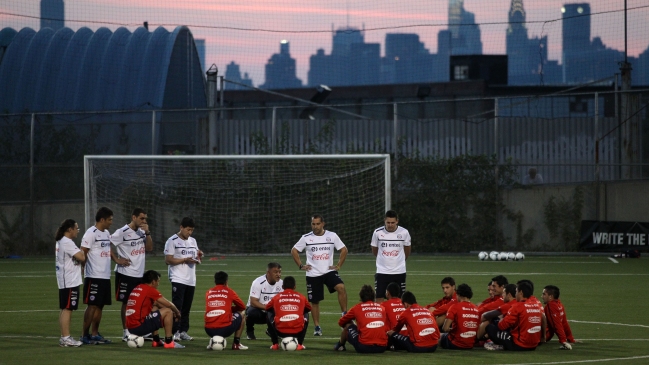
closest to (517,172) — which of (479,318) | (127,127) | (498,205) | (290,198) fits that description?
(498,205)

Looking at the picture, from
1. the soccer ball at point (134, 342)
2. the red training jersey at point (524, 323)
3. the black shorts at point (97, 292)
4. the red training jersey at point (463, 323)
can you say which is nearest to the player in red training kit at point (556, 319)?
the red training jersey at point (524, 323)

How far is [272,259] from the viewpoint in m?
31.6

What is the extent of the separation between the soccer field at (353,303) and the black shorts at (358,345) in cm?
19

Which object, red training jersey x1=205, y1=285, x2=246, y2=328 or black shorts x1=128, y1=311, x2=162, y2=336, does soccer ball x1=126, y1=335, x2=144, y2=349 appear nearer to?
black shorts x1=128, y1=311, x2=162, y2=336

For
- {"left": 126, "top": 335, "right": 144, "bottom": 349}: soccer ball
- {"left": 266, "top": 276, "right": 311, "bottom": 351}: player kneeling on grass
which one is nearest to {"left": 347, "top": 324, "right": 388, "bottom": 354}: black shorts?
{"left": 266, "top": 276, "right": 311, "bottom": 351}: player kneeling on grass

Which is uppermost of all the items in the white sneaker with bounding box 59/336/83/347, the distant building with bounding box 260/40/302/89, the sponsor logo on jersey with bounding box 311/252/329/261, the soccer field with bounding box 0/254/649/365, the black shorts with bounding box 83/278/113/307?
the distant building with bounding box 260/40/302/89

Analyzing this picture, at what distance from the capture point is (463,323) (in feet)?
43.6

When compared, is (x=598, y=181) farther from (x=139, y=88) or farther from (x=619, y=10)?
(x=139, y=88)

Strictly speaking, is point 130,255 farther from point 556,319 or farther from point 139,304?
point 556,319

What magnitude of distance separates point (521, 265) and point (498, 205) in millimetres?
5631

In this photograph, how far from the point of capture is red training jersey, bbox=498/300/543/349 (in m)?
13.1

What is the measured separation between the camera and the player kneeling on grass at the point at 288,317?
13336mm

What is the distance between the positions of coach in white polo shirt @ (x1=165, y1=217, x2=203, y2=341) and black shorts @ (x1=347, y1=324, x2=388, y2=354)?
9.57ft

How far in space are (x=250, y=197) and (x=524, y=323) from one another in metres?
21.6
